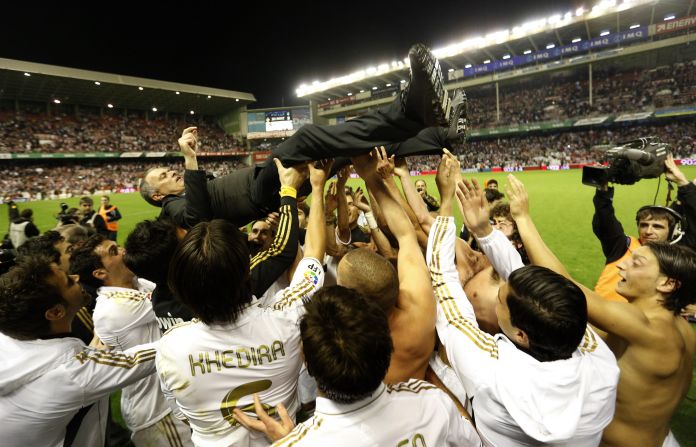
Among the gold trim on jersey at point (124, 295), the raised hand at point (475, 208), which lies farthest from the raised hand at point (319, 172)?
the gold trim on jersey at point (124, 295)

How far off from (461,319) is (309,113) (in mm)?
50652

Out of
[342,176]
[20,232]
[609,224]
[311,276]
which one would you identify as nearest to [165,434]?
[311,276]

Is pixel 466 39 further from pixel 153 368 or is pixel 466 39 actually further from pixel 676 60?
pixel 153 368

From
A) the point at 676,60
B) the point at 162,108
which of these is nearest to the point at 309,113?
the point at 162,108

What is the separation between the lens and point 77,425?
1.93m

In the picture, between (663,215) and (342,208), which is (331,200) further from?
(663,215)

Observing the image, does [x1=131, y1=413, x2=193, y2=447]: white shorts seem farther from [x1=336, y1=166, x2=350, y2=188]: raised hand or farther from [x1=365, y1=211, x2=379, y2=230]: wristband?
[x1=365, y1=211, x2=379, y2=230]: wristband

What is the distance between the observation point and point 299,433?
116 centimetres

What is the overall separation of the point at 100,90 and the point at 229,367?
41080mm

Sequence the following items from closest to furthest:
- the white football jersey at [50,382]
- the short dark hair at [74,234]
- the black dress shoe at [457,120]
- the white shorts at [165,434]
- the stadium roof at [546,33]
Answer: the white football jersey at [50,382]
the white shorts at [165,434]
the black dress shoe at [457,120]
the short dark hair at [74,234]
the stadium roof at [546,33]

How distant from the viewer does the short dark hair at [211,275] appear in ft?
4.73

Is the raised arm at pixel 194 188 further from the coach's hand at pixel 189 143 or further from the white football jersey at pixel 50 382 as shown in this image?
the white football jersey at pixel 50 382

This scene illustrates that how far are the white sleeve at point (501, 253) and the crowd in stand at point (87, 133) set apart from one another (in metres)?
41.7

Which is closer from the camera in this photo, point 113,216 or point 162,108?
point 113,216
